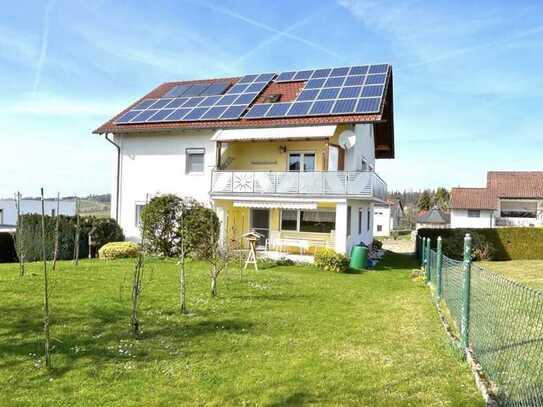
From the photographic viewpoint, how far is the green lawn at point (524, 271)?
1599 cm

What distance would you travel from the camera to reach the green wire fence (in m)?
5.14

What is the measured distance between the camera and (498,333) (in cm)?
752

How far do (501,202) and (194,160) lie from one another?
44221 mm

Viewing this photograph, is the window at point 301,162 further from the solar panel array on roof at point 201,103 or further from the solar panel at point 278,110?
the solar panel array on roof at point 201,103

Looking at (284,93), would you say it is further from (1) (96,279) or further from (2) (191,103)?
(1) (96,279)

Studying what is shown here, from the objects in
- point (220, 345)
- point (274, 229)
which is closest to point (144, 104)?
point (274, 229)

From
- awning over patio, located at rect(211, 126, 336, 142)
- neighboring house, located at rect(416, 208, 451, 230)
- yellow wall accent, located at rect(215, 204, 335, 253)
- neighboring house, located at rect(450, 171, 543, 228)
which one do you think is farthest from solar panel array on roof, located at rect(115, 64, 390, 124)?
neighboring house, located at rect(416, 208, 451, 230)

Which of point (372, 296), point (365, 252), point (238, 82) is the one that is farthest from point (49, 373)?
point (238, 82)

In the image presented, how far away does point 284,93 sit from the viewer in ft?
81.6

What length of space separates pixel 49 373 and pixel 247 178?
15670 millimetres

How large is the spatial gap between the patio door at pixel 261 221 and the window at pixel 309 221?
0.90m

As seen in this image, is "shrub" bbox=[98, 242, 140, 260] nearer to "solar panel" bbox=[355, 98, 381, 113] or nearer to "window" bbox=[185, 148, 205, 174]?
"window" bbox=[185, 148, 205, 174]

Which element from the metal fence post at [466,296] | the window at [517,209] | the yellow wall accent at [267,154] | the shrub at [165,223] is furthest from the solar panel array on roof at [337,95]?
the window at [517,209]

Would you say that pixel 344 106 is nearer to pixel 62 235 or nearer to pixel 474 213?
pixel 62 235
